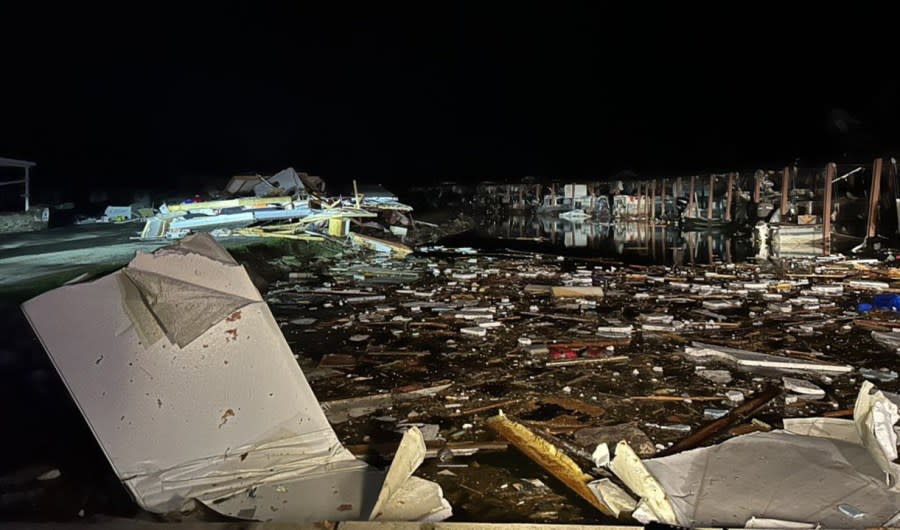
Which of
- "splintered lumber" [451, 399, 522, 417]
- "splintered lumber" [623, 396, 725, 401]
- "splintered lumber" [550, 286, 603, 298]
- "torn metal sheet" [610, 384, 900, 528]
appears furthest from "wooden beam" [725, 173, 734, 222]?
"torn metal sheet" [610, 384, 900, 528]

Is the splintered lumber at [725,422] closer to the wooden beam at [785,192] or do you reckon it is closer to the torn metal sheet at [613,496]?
the torn metal sheet at [613,496]

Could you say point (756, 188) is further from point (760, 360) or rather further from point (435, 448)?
point (435, 448)

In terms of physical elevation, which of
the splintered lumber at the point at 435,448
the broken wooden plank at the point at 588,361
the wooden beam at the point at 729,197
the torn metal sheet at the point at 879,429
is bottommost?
the splintered lumber at the point at 435,448

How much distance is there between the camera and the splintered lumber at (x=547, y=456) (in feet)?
12.3

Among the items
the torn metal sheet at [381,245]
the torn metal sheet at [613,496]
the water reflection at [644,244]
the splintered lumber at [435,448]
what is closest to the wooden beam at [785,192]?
the water reflection at [644,244]

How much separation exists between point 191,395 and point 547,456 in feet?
7.95

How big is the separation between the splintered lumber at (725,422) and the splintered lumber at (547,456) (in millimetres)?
748

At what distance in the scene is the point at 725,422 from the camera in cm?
496

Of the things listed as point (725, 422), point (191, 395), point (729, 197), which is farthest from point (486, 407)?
point (729, 197)

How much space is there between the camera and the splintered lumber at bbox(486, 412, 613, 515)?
3743 millimetres

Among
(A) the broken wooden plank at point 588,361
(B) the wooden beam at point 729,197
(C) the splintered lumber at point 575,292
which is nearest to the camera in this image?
(A) the broken wooden plank at point 588,361

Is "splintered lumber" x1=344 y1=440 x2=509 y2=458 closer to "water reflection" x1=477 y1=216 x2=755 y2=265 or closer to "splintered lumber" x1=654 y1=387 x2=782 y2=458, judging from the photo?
"splintered lumber" x1=654 y1=387 x2=782 y2=458

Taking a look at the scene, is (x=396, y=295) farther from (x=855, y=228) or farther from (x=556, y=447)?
(x=855, y=228)

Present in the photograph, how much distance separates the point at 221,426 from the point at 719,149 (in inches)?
2312
